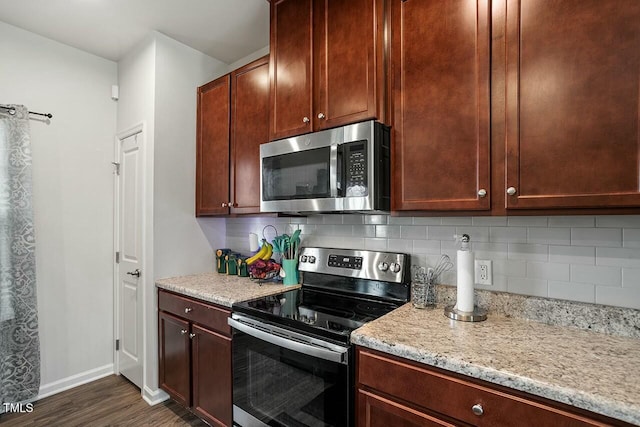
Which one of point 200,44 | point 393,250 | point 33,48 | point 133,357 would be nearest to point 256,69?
point 200,44

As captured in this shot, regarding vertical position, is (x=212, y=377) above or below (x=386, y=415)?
below

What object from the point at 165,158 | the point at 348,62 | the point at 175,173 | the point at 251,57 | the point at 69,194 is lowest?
the point at 69,194

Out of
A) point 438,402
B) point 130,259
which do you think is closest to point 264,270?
point 130,259

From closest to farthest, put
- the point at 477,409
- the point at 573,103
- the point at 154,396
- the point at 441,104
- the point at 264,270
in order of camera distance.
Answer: the point at 477,409 → the point at 573,103 → the point at 441,104 → the point at 264,270 → the point at 154,396

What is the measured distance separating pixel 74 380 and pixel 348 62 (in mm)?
3057

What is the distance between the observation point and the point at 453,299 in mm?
1599

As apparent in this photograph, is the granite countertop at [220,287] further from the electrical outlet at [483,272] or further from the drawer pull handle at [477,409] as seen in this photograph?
the drawer pull handle at [477,409]

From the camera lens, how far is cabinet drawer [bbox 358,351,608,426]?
2.89ft

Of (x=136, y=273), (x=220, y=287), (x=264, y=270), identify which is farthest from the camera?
(x=136, y=273)

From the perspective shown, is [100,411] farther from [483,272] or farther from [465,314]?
[483,272]

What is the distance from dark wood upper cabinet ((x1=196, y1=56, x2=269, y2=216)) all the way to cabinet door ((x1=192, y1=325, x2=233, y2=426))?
32.6 inches

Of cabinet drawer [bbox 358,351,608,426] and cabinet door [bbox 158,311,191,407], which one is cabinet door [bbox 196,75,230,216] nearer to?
cabinet door [bbox 158,311,191,407]

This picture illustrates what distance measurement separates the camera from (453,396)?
1.02 meters

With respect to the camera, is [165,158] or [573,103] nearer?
[573,103]
